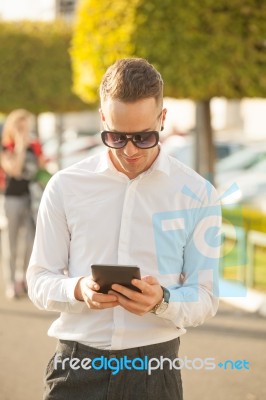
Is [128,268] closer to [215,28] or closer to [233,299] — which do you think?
[233,299]

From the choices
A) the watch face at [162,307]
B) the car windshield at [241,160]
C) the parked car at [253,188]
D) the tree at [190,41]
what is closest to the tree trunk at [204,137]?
the parked car at [253,188]

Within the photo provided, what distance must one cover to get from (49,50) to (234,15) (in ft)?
28.6

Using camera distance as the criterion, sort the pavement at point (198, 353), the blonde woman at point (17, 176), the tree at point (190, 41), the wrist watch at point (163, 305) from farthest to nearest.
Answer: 1. the tree at point (190, 41)
2. the blonde woman at point (17, 176)
3. the pavement at point (198, 353)
4. the wrist watch at point (163, 305)

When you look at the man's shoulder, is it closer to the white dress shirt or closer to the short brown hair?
the white dress shirt

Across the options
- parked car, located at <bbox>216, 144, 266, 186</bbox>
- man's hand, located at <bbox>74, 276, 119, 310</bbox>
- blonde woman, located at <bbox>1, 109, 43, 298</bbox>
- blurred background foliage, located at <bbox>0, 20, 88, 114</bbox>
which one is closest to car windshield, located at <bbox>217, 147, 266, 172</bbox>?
parked car, located at <bbox>216, 144, 266, 186</bbox>

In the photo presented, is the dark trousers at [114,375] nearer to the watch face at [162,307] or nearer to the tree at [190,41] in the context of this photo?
the watch face at [162,307]

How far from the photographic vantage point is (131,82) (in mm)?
2793

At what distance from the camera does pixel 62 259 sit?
303 centimetres

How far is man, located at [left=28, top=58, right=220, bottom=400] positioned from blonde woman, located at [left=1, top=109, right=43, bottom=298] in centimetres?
593

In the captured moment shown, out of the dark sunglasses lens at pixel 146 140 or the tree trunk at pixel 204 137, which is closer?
the dark sunglasses lens at pixel 146 140

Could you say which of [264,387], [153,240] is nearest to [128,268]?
[153,240]

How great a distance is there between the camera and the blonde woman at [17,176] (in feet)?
29.3

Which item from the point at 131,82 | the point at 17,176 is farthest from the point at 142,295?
the point at 17,176

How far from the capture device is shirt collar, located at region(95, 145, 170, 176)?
2.98 metres
